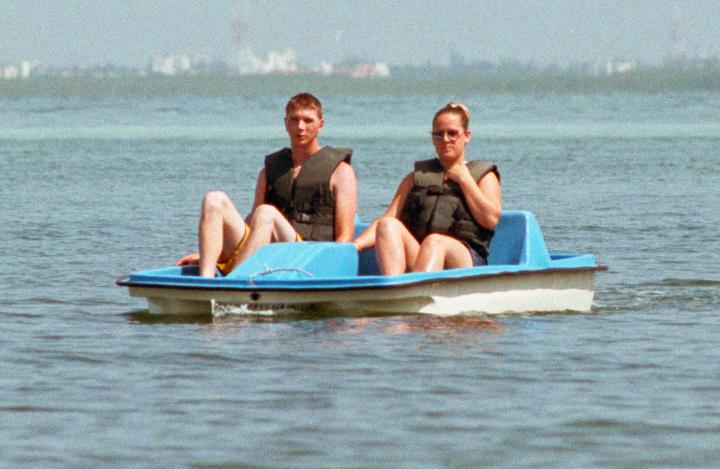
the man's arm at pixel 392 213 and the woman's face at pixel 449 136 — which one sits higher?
the woman's face at pixel 449 136

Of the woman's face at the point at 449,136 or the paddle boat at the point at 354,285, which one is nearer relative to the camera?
the paddle boat at the point at 354,285

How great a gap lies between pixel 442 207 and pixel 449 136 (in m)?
0.44

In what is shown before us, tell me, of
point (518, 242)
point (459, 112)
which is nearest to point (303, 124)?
point (459, 112)

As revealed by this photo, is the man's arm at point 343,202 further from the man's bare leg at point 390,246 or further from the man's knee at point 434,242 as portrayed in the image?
the man's knee at point 434,242

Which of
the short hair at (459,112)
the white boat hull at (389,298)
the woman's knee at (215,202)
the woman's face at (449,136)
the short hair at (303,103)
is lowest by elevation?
the white boat hull at (389,298)

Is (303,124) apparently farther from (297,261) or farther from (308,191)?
(297,261)

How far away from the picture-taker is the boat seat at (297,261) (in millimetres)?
9750

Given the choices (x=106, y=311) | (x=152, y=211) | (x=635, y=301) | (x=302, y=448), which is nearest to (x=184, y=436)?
(x=302, y=448)

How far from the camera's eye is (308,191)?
10406 mm

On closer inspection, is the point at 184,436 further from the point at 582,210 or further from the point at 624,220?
the point at 582,210

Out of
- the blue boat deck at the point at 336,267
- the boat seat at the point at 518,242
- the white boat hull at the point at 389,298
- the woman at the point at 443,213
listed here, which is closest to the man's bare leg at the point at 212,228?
the blue boat deck at the point at 336,267

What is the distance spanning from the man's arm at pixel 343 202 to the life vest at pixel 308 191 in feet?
0.12

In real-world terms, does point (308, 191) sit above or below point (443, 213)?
above

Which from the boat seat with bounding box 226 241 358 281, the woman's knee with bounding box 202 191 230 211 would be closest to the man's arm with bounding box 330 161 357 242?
the boat seat with bounding box 226 241 358 281
